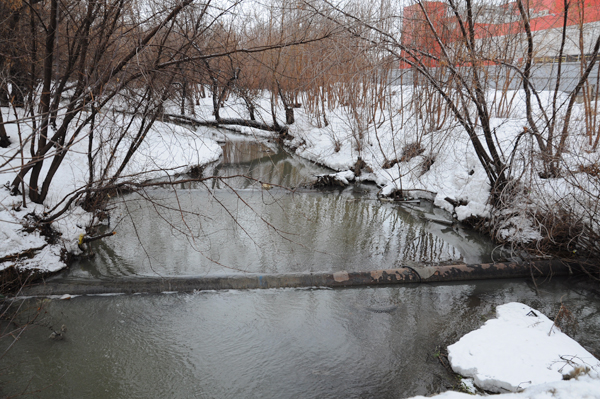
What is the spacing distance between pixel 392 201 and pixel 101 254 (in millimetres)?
6589

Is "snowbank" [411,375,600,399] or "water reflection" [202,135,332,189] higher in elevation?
"water reflection" [202,135,332,189]

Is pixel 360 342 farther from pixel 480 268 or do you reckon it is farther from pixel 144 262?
pixel 144 262

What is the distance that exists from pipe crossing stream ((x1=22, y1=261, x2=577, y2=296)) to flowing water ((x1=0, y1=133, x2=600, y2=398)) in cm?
12

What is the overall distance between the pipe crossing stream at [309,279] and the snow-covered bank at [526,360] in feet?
3.90

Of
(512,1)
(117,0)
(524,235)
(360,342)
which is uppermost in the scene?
(512,1)

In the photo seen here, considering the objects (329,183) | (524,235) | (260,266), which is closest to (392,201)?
(329,183)

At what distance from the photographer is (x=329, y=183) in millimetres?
11695

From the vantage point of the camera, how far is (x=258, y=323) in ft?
16.1

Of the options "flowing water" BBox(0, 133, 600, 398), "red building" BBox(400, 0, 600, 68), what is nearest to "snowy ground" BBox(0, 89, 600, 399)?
"flowing water" BBox(0, 133, 600, 398)

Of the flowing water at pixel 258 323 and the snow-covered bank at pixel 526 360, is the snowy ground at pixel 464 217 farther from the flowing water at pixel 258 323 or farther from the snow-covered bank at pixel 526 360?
the flowing water at pixel 258 323

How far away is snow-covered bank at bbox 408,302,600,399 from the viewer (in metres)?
3.40

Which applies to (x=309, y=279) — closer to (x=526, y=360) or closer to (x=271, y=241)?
(x=271, y=241)

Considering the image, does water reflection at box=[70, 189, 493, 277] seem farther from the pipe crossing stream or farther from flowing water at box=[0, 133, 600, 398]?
the pipe crossing stream

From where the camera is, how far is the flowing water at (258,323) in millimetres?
3971
